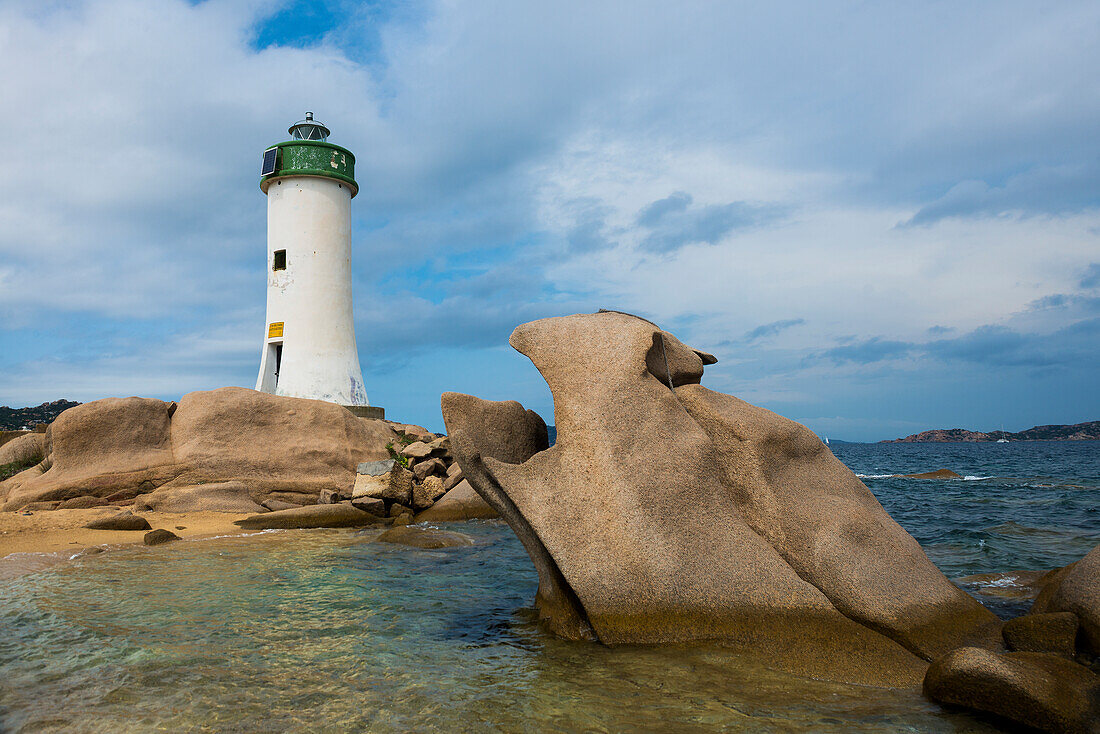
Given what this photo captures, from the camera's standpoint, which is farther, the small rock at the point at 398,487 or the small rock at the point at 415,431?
the small rock at the point at 415,431

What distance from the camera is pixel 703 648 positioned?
235 inches

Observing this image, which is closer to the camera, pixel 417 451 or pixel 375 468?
pixel 375 468

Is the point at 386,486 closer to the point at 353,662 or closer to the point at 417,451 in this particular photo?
the point at 417,451

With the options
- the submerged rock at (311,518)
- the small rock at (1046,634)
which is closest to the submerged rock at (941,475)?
the submerged rock at (311,518)

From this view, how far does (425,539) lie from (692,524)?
275 inches

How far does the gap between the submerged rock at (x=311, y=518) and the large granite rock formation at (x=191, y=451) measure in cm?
171

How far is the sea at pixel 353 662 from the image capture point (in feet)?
15.5

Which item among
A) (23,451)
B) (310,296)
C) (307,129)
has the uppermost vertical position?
(307,129)

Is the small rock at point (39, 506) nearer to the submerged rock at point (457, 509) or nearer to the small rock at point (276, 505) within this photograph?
the small rock at point (276, 505)

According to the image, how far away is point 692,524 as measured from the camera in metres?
6.32

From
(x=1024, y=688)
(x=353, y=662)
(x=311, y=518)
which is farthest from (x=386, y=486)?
(x=1024, y=688)

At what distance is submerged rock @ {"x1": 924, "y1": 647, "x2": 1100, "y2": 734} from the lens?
446 cm

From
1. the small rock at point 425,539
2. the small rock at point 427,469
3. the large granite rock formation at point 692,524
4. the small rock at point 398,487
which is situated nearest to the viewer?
the large granite rock formation at point 692,524

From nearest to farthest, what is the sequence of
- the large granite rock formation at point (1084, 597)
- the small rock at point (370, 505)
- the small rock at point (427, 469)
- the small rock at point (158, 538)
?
the large granite rock formation at point (1084, 597) < the small rock at point (158, 538) < the small rock at point (370, 505) < the small rock at point (427, 469)
